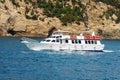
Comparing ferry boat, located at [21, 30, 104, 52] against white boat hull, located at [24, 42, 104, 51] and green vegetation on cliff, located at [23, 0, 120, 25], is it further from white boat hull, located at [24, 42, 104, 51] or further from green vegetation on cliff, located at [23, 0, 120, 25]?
green vegetation on cliff, located at [23, 0, 120, 25]

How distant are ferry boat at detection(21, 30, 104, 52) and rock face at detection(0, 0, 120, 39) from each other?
69.4 metres

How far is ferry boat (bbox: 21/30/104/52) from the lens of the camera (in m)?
105

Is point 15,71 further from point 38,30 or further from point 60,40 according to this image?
point 38,30

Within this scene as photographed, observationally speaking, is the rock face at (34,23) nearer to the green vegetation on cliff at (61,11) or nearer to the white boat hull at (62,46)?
the green vegetation on cliff at (61,11)

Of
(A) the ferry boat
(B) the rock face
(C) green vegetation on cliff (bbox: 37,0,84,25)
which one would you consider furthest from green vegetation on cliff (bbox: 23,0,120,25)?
(A) the ferry boat

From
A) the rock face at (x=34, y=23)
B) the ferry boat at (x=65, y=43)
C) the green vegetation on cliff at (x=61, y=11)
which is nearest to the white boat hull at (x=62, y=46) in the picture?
the ferry boat at (x=65, y=43)

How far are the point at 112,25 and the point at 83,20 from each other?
1146 centimetres

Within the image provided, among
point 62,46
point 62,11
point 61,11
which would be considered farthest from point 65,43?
point 62,11

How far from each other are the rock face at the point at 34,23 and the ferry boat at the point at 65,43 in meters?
69.4

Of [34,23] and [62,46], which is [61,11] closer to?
[34,23]

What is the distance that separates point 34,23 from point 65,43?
75.2 m

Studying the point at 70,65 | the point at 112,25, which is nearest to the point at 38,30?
the point at 112,25

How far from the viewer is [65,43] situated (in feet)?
350

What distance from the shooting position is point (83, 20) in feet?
634
